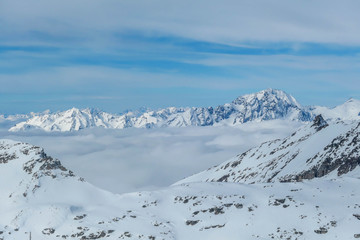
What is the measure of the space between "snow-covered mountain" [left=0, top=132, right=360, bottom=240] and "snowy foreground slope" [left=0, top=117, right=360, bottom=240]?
0.17 m

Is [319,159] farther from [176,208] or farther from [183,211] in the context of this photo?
[183,211]

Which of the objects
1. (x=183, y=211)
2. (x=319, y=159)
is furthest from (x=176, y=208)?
(x=319, y=159)

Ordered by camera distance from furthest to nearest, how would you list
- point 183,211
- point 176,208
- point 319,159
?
1. point 319,159
2. point 176,208
3. point 183,211

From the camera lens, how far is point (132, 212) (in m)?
91.2

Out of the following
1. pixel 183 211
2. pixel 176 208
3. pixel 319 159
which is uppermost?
pixel 183 211

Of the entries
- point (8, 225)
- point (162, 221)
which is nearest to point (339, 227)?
point (162, 221)

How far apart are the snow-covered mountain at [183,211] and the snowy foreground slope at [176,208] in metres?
0.17

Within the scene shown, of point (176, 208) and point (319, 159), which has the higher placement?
point (176, 208)

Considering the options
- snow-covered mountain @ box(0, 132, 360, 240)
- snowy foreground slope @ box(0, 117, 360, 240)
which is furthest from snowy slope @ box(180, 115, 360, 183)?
snow-covered mountain @ box(0, 132, 360, 240)

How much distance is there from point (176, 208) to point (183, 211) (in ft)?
9.00

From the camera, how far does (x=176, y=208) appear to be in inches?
3590

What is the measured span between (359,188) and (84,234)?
A: 189 feet

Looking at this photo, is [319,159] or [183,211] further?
[319,159]

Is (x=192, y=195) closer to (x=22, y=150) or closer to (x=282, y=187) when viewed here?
(x=282, y=187)
